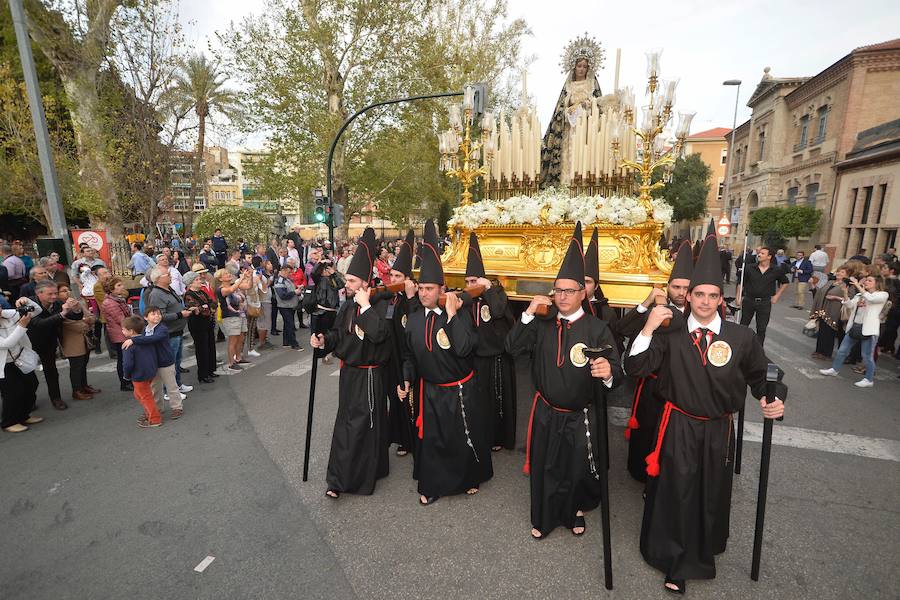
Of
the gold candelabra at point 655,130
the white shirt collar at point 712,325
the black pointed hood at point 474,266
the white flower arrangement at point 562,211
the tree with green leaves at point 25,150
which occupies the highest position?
the tree with green leaves at point 25,150

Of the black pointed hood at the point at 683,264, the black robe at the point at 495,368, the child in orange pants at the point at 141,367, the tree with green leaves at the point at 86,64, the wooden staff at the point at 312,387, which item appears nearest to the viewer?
the black pointed hood at the point at 683,264

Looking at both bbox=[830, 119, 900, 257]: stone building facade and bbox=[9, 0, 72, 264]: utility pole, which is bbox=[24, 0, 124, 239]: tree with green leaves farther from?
bbox=[830, 119, 900, 257]: stone building facade

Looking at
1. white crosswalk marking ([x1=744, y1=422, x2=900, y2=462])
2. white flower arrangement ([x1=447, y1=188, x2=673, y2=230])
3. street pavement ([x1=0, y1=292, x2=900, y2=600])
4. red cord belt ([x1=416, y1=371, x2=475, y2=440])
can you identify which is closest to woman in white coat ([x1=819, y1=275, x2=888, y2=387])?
street pavement ([x1=0, y1=292, x2=900, y2=600])

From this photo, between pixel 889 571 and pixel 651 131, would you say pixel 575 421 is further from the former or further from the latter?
pixel 651 131

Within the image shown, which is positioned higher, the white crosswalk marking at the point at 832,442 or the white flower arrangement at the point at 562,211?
the white flower arrangement at the point at 562,211

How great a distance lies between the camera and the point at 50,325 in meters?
5.62

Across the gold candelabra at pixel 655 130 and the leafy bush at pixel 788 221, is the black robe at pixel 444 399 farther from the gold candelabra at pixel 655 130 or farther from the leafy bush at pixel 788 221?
the leafy bush at pixel 788 221

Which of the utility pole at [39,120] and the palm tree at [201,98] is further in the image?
the palm tree at [201,98]

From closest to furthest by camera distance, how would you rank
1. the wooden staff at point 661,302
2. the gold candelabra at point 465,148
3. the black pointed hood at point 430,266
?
the wooden staff at point 661,302, the black pointed hood at point 430,266, the gold candelabra at point 465,148

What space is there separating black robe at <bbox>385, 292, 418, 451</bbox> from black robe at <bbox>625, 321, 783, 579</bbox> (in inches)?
100

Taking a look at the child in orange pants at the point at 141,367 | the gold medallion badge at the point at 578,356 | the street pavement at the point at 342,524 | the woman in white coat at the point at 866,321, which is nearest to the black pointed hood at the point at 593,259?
the gold medallion badge at the point at 578,356

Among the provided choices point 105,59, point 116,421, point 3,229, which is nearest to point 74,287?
point 116,421

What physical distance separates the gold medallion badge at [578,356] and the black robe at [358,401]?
1635mm

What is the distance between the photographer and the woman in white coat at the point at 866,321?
662 cm
